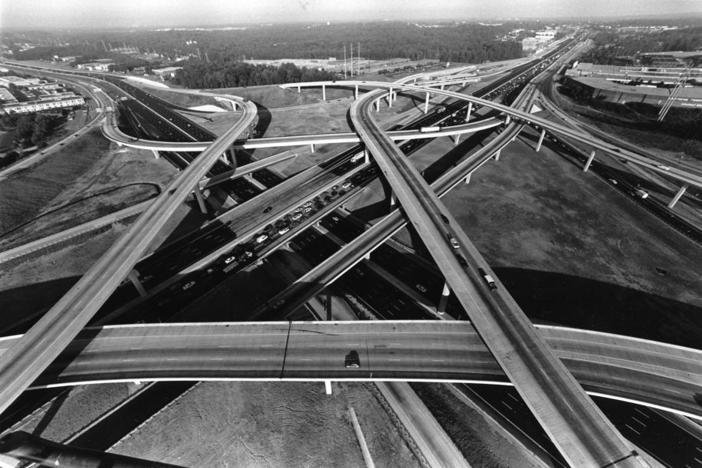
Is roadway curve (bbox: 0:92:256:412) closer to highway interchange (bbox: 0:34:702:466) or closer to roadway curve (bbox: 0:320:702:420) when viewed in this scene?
highway interchange (bbox: 0:34:702:466)

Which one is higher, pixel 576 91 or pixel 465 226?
pixel 576 91

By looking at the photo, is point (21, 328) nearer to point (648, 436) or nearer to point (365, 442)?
point (365, 442)

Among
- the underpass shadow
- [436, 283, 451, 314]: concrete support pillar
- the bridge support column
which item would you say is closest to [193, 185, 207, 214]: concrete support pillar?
[436, 283, 451, 314]: concrete support pillar

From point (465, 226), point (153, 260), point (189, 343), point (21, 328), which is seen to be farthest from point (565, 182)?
point (21, 328)

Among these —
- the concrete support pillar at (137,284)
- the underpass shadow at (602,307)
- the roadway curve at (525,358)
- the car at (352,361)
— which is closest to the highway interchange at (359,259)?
the roadway curve at (525,358)

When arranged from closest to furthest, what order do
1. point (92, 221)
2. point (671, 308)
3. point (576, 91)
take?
point (671, 308), point (92, 221), point (576, 91)

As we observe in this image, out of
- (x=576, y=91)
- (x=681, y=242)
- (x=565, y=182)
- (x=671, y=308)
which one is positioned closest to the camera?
(x=671, y=308)

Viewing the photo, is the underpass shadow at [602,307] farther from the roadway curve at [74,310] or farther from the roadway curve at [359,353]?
the roadway curve at [74,310]
